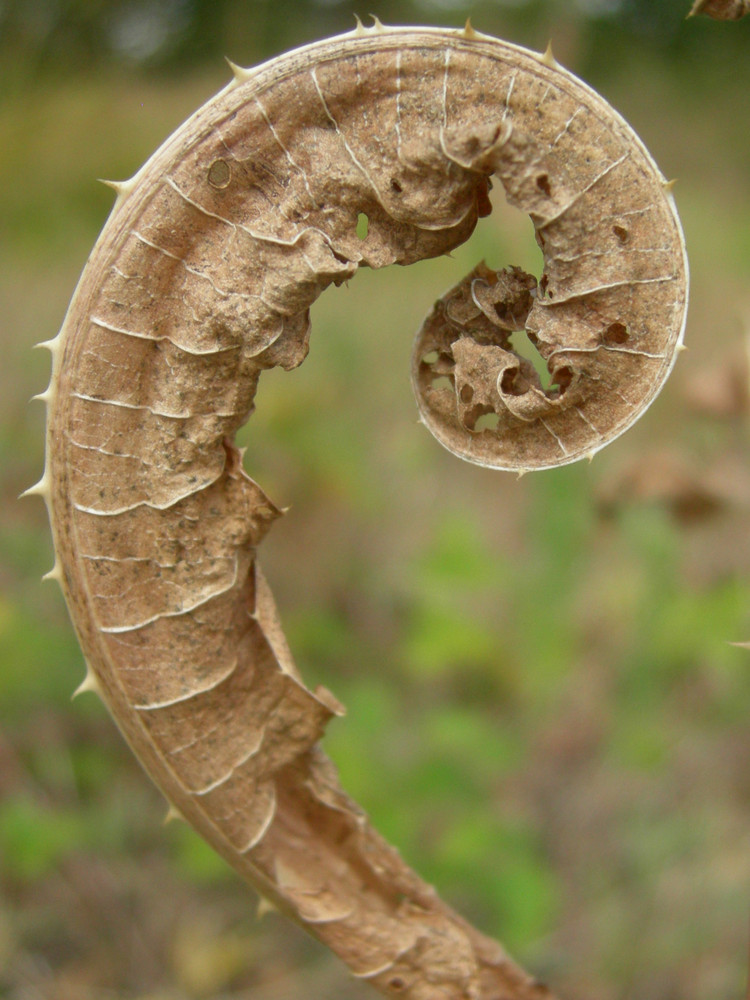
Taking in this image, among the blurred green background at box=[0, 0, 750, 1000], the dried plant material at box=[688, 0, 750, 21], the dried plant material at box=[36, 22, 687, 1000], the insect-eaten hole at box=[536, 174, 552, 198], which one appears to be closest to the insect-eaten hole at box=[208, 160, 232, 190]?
the dried plant material at box=[36, 22, 687, 1000]

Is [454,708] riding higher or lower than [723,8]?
lower

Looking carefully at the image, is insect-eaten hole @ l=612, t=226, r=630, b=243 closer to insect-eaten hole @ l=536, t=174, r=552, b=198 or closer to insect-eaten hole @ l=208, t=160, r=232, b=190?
insect-eaten hole @ l=536, t=174, r=552, b=198

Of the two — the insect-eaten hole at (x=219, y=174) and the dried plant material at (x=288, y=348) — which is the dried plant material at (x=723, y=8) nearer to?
the dried plant material at (x=288, y=348)

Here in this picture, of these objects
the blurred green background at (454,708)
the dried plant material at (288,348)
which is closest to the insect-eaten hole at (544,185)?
the dried plant material at (288,348)

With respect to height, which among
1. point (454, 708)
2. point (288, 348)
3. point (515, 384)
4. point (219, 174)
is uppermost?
point (219, 174)

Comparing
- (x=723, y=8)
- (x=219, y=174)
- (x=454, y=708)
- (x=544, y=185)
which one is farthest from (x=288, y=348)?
A: (x=454, y=708)

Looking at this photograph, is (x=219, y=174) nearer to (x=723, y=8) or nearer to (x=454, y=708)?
(x=723, y=8)
